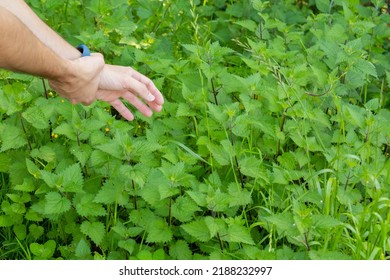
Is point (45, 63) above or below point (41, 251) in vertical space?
above

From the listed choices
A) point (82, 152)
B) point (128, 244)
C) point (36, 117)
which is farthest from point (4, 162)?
point (128, 244)

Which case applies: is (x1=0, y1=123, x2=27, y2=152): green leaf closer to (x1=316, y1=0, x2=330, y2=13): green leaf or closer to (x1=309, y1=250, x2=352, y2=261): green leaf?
(x1=309, y1=250, x2=352, y2=261): green leaf

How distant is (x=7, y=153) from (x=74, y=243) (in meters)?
0.58

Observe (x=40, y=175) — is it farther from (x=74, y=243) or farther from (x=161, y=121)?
(x=161, y=121)

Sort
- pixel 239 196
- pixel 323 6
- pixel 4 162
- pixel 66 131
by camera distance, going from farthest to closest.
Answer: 1. pixel 323 6
2. pixel 4 162
3. pixel 66 131
4. pixel 239 196

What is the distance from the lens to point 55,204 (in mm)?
3312

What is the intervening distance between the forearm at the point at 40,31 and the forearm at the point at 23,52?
0.33m

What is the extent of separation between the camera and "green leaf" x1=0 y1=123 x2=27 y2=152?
11.8 feet

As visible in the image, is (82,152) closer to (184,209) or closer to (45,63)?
(184,209)

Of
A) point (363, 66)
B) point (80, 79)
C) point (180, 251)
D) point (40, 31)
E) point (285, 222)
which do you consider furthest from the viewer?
point (363, 66)

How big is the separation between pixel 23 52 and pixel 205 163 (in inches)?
51.0

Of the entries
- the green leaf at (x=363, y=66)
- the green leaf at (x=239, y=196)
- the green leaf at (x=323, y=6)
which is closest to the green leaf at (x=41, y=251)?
the green leaf at (x=239, y=196)

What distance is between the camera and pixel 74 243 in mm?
3480

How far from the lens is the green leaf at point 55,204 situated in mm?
3291
